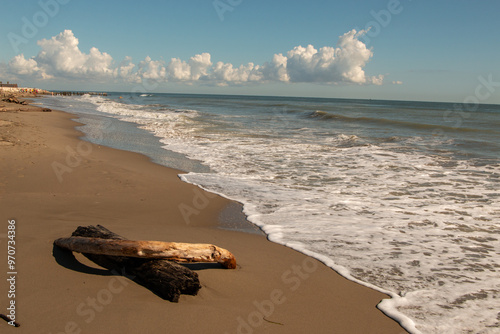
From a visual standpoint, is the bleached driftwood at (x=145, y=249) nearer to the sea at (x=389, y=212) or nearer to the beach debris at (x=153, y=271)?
the beach debris at (x=153, y=271)

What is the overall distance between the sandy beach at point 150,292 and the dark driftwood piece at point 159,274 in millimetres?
69

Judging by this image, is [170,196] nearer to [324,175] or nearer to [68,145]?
[324,175]

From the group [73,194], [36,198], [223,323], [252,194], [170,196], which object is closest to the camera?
[223,323]

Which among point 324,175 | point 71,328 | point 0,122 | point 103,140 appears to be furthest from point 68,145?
point 71,328

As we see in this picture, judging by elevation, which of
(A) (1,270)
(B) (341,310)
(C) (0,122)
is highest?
(C) (0,122)

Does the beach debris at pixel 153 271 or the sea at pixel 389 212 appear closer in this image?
the beach debris at pixel 153 271

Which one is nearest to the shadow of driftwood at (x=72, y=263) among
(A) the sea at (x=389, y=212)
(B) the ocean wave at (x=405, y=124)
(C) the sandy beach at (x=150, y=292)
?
(C) the sandy beach at (x=150, y=292)

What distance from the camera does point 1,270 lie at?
10.7 feet

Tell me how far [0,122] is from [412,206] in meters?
16.7

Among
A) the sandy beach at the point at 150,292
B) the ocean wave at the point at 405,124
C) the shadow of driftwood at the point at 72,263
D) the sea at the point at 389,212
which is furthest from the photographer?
the ocean wave at the point at 405,124

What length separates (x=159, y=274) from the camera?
3.16 m

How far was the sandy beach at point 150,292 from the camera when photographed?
2844 millimetres

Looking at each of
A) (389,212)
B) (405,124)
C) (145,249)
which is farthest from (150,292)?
(405,124)

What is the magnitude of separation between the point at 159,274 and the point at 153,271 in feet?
0.26
